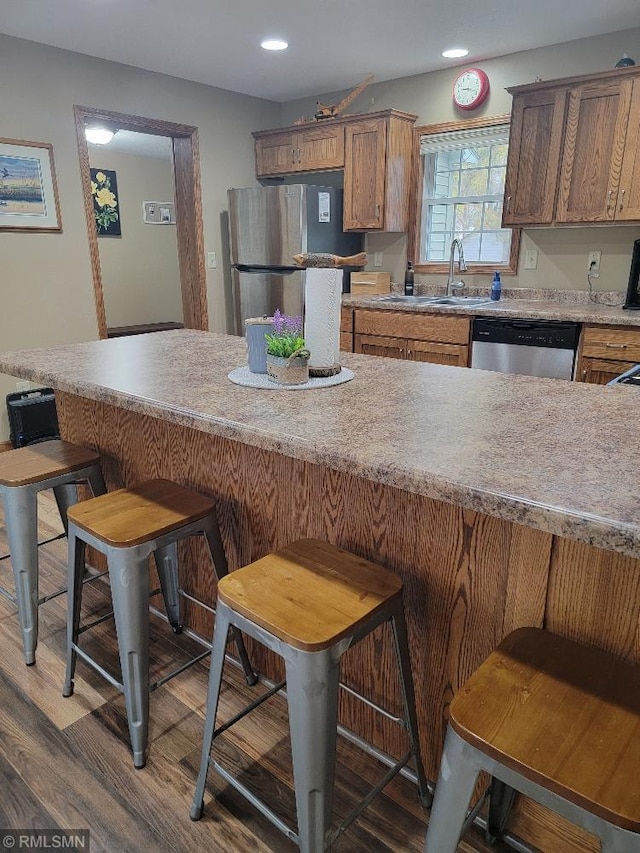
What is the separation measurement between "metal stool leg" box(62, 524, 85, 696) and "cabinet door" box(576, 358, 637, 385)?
2581 mm

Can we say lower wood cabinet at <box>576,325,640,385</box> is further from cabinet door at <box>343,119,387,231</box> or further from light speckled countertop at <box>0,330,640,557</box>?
cabinet door at <box>343,119,387,231</box>

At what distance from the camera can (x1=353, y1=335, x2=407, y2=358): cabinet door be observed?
3.86 meters

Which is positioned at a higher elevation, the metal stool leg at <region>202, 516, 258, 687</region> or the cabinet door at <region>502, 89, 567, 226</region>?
the cabinet door at <region>502, 89, 567, 226</region>

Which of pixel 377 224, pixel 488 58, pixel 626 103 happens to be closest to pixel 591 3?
pixel 626 103

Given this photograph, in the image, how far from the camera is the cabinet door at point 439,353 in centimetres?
356

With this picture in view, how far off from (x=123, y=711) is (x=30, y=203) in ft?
10.3

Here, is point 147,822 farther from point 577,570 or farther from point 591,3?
point 591,3

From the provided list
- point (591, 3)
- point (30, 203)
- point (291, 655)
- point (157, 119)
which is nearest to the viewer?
point (291, 655)

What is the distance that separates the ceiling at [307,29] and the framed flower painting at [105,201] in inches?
110

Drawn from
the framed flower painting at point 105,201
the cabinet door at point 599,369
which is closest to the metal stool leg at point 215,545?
the cabinet door at point 599,369

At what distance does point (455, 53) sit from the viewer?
3.61m

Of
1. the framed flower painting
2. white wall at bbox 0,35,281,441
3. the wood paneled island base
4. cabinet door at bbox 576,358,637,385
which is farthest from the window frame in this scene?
the framed flower painting

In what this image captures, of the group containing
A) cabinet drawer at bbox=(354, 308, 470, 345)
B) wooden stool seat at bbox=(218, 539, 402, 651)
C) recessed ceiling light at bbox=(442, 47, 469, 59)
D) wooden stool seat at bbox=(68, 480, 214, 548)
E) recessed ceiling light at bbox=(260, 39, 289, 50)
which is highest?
recessed ceiling light at bbox=(260, 39, 289, 50)

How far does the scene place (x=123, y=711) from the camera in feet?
5.56
